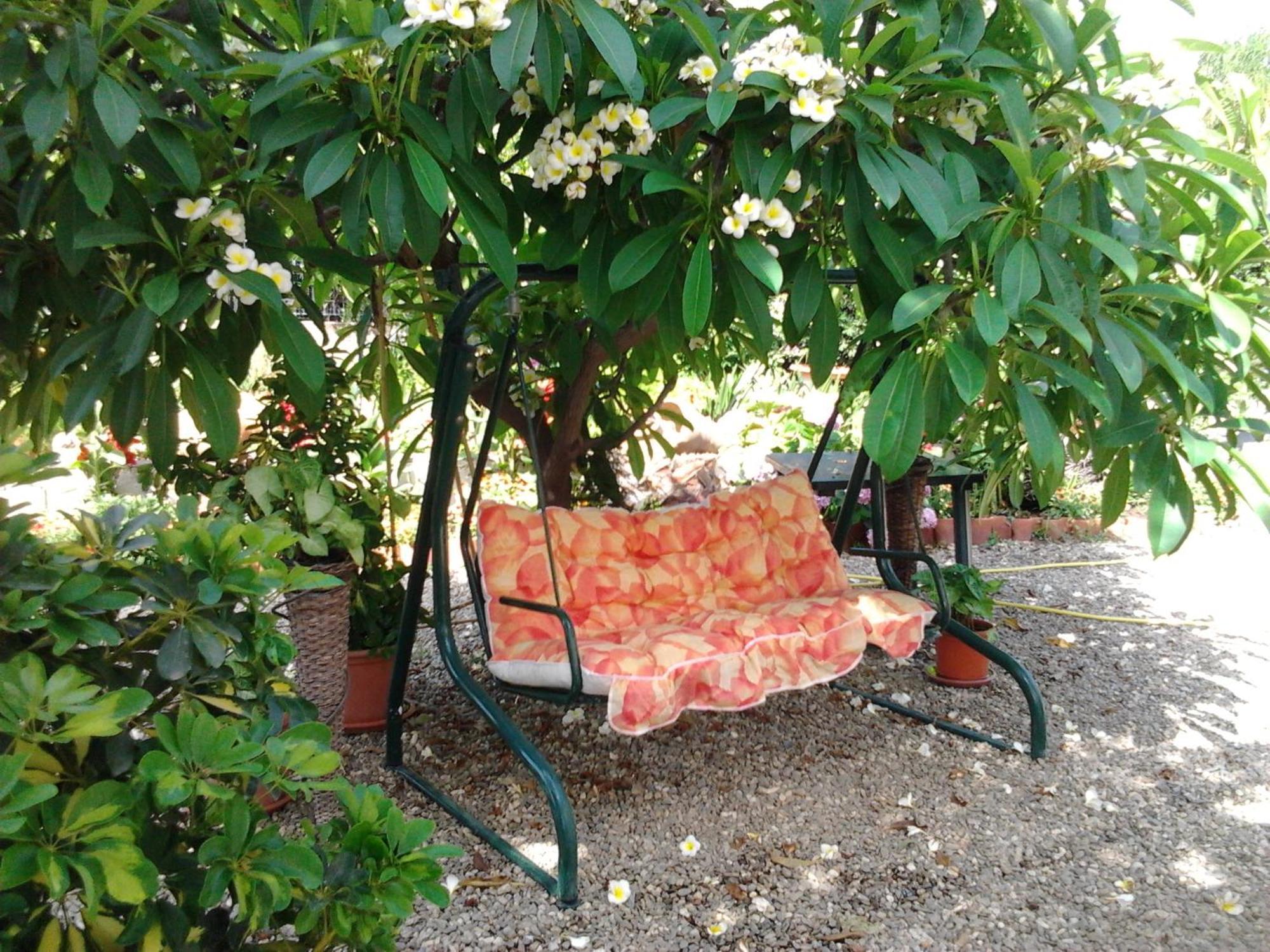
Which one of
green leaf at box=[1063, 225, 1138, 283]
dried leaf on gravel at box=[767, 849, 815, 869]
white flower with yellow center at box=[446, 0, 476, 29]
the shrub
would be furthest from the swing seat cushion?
white flower with yellow center at box=[446, 0, 476, 29]

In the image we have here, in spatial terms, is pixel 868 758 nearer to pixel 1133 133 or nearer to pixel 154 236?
pixel 1133 133

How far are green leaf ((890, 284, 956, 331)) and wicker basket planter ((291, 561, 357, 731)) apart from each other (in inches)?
52.5

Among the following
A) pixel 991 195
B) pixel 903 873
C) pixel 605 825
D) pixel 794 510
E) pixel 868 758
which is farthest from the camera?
pixel 794 510

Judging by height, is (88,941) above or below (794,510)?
below

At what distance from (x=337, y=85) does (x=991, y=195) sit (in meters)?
1.12

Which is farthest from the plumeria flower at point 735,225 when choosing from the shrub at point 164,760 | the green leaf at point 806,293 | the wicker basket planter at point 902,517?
the wicker basket planter at point 902,517

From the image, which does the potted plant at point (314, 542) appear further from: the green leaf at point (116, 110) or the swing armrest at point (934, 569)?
the swing armrest at point (934, 569)

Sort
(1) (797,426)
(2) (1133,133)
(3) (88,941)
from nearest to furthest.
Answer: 1. (3) (88,941)
2. (2) (1133,133)
3. (1) (797,426)

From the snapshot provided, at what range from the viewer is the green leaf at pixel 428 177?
1476 mm

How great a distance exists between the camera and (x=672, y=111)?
60.6 inches

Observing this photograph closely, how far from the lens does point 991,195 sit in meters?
1.74

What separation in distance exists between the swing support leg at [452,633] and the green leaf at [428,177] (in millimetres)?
420

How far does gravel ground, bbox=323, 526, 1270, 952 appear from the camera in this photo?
5.76 ft

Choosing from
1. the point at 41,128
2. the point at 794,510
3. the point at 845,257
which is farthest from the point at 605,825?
the point at 41,128
